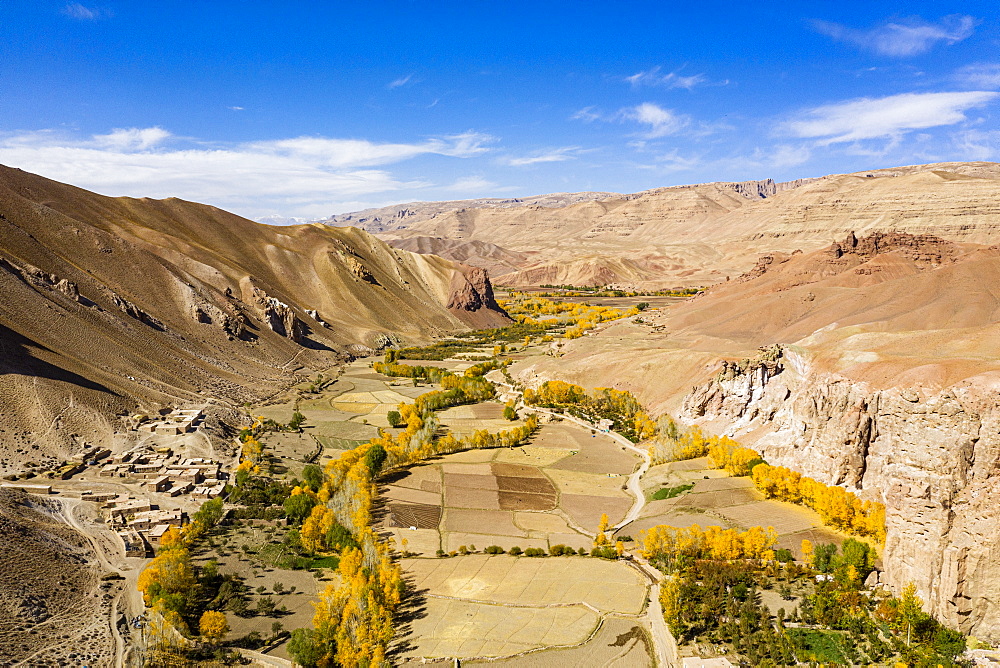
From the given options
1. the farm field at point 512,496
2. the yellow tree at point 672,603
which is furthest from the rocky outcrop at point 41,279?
the yellow tree at point 672,603

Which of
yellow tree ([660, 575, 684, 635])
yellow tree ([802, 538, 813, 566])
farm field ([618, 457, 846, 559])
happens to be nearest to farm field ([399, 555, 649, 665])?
yellow tree ([660, 575, 684, 635])

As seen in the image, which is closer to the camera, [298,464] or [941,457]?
[941,457]

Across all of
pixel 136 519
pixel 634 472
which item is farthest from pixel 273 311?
pixel 634 472

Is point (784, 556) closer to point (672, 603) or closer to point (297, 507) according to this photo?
point (672, 603)

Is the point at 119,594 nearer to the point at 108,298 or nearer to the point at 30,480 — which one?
the point at 30,480

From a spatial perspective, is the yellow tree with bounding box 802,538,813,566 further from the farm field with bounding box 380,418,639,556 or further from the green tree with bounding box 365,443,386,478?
the green tree with bounding box 365,443,386,478

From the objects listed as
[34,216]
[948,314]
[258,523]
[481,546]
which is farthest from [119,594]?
[948,314]
